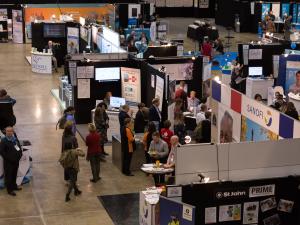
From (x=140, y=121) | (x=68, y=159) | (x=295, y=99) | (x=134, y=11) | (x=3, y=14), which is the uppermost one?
(x=134, y=11)

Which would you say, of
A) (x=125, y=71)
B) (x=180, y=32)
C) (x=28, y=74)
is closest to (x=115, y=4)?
(x=180, y=32)

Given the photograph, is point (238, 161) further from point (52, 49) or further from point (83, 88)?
point (52, 49)

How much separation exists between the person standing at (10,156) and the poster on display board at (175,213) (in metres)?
3.79

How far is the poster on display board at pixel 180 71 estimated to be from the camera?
17062 millimetres

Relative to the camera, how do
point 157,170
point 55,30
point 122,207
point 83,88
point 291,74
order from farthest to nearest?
point 55,30
point 291,74
point 83,88
point 122,207
point 157,170

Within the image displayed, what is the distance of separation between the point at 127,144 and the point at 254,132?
248 centimetres

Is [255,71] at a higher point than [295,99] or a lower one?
higher

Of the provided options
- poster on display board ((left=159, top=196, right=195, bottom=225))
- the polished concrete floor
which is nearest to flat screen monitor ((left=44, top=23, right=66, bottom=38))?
the polished concrete floor

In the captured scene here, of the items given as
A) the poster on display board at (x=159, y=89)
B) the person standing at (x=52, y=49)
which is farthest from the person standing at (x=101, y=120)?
the person standing at (x=52, y=49)

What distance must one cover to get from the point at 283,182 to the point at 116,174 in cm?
469

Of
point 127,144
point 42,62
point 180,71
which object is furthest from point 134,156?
point 42,62

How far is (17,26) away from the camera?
3148 centimetres

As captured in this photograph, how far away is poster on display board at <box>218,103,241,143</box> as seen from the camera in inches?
505

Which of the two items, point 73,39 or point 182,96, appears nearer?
point 182,96
